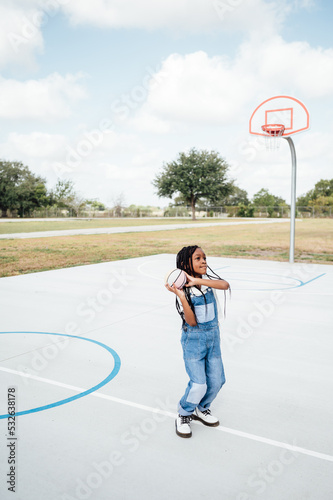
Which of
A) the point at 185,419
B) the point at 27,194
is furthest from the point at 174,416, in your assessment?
the point at 27,194

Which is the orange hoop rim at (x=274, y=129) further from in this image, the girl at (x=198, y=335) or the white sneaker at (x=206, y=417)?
the white sneaker at (x=206, y=417)

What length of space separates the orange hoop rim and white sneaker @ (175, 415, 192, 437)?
1004 centimetres

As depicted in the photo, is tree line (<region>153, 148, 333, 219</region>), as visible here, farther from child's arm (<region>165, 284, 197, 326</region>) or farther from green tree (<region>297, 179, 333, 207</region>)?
child's arm (<region>165, 284, 197, 326</region>)

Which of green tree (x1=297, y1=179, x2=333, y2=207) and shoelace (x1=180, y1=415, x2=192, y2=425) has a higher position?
green tree (x1=297, y1=179, x2=333, y2=207)

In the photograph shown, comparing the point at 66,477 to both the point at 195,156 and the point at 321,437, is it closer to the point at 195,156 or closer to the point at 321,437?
the point at 321,437

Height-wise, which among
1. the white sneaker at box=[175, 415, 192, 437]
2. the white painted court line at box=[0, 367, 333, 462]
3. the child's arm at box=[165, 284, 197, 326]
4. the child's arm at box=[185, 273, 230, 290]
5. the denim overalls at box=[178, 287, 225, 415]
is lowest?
the white painted court line at box=[0, 367, 333, 462]

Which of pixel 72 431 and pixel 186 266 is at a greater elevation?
pixel 186 266

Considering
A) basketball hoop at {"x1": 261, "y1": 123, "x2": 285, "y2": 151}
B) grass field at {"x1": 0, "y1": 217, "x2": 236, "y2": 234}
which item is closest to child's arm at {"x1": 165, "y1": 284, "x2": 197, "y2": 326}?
basketball hoop at {"x1": 261, "y1": 123, "x2": 285, "y2": 151}

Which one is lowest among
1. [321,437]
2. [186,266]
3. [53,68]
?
Result: [321,437]

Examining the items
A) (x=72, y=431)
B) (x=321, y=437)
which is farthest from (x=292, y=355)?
(x=72, y=431)

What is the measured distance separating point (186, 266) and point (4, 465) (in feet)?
5.02

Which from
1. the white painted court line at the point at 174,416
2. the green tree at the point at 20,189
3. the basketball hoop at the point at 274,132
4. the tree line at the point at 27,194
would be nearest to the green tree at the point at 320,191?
the tree line at the point at 27,194

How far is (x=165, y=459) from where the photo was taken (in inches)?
97.0

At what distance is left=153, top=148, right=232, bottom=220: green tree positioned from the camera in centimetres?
4606
